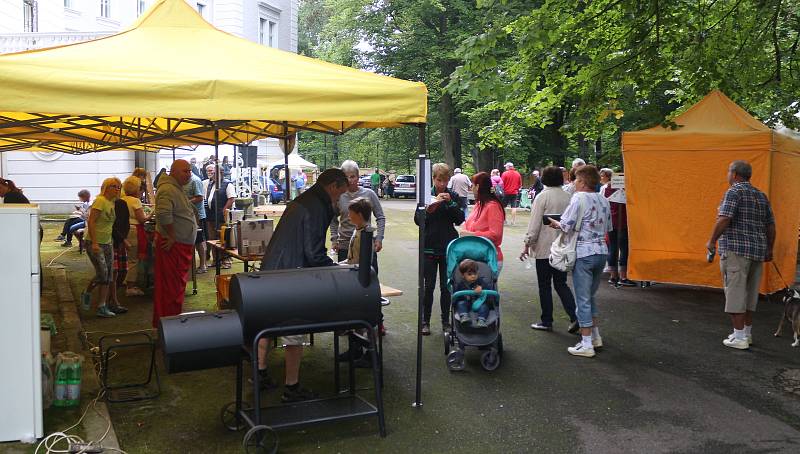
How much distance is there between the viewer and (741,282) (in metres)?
7.05

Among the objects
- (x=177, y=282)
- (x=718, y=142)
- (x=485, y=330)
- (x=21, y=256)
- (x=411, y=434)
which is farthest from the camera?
(x=718, y=142)

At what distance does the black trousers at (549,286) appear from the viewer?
7585mm

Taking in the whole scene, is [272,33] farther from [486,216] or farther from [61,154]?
[486,216]

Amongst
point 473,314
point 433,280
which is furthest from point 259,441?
point 433,280

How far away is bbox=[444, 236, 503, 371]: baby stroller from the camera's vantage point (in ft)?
20.6

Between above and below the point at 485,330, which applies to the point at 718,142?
above

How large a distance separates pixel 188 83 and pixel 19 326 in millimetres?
1920

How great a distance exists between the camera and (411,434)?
4.86 metres

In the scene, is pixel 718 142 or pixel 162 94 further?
pixel 718 142

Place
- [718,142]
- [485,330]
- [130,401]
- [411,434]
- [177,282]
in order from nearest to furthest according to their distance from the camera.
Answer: [411,434]
[130,401]
[485,330]
[177,282]
[718,142]

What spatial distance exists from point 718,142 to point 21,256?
8.63 m

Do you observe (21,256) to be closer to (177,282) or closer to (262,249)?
(177,282)

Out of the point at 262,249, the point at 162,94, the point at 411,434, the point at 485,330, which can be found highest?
the point at 162,94

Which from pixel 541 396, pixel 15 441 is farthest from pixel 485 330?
pixel 15 441
